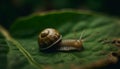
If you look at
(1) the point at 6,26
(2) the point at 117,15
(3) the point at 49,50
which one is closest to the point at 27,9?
(1) the point at 6,26

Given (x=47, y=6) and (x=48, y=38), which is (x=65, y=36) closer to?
(x=48, y=38)

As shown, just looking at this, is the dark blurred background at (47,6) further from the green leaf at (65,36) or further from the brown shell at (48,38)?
the brown shell at (48,38)

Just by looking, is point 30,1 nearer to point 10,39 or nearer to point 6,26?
point 6,26

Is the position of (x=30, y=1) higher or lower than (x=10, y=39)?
higher

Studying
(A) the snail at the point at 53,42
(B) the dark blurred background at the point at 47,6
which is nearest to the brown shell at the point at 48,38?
(A) the snail at the point at 53,42

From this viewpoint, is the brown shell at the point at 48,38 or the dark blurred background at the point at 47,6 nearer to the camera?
the brown shell at the point at 48,38

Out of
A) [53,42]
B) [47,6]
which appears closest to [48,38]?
[53,42]

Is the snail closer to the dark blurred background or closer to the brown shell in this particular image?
the brown shell

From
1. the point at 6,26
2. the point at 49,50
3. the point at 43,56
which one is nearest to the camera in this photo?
the point at 43,56
